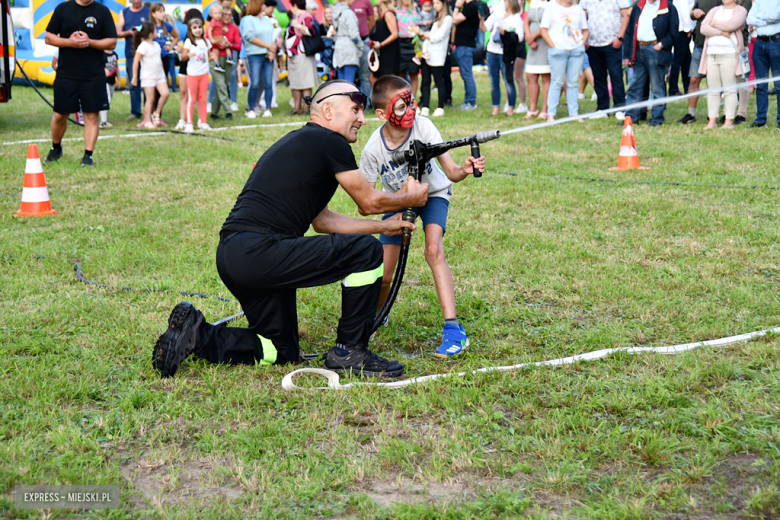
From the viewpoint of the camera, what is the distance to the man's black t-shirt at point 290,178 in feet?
13.0

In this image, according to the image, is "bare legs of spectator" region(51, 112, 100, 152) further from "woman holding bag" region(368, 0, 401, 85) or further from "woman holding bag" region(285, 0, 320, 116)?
"woman holding bag" region(368, 0, 401, 85)

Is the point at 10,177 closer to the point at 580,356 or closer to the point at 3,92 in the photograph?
the point at 3,92

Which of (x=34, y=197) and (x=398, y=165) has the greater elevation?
(x=398, y=165)

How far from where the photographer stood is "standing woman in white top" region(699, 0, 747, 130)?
11055 mm

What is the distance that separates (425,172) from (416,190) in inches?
15.1

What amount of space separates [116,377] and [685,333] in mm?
3227

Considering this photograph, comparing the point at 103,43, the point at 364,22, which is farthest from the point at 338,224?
the point at 364,22

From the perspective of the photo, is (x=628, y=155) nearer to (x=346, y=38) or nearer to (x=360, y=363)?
(x=360, y=363)

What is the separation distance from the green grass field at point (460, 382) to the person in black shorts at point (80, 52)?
6.46 ft

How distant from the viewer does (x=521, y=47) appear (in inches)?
562

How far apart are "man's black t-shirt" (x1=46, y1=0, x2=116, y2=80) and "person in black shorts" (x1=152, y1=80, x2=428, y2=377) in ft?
21.3

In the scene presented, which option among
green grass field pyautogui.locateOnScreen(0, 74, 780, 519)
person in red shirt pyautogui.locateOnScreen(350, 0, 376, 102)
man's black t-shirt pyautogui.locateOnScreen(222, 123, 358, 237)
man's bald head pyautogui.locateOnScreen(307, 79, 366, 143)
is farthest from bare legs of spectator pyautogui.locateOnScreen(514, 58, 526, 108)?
man's black t-shirt pyautogui.locateOnScreen(222, 123, 358, 237)

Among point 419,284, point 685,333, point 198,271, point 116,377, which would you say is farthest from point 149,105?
point 685,333

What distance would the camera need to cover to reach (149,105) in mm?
14133
